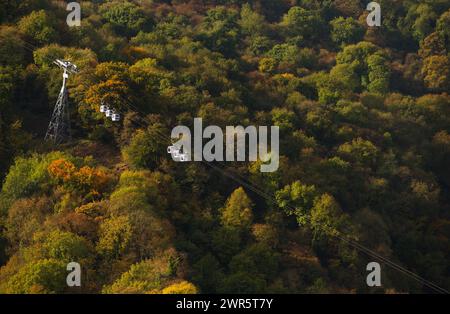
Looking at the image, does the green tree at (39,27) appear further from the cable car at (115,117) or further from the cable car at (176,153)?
the cable car at (176,153)

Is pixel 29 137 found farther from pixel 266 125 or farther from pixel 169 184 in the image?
pixel 266 125

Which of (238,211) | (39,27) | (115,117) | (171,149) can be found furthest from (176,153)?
(39,27)

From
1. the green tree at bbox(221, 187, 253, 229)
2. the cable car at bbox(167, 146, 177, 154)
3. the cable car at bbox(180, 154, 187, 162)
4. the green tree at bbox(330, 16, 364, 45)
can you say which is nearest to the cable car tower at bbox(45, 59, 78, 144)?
the cable car at bbox(167, 146, 177, 154)

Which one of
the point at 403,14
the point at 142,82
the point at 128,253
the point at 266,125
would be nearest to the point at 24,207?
the point at 128,253

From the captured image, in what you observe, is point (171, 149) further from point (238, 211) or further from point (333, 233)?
point (333, 233)

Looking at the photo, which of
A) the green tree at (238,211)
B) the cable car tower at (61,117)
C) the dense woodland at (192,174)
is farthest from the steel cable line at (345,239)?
the cable car tower at (61,117)

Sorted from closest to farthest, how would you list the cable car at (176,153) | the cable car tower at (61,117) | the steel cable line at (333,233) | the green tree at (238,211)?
the cable car at (176,153) → the cable car tower at (61,117) → the green tree at (238,211) → the steel cable line at (333,233)

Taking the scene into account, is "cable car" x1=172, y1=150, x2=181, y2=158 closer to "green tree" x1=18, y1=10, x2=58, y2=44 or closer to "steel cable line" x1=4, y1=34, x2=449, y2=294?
"steel cable line" x1=4, y1=34, x2=449, y2=294
